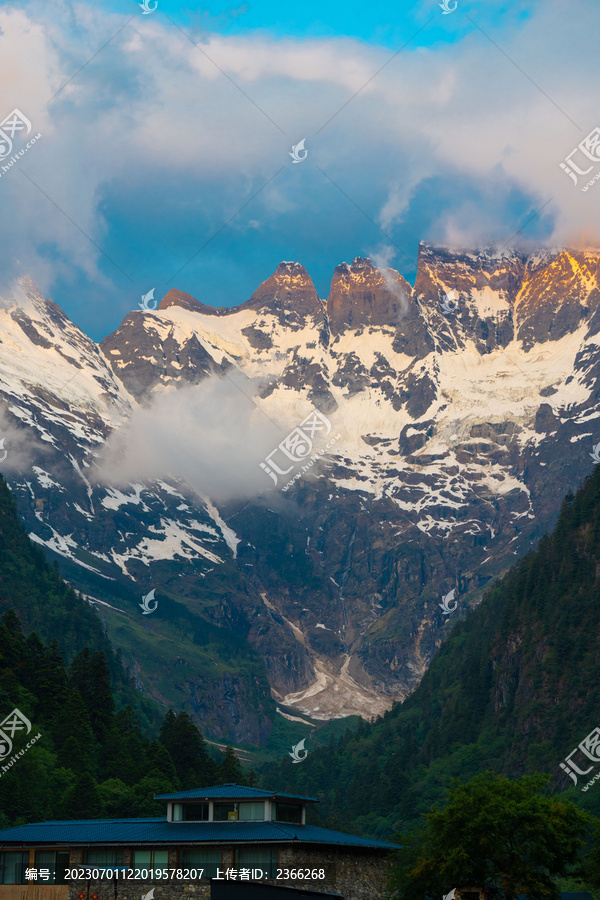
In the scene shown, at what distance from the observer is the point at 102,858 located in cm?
8412

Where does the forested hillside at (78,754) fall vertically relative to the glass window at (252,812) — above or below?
above

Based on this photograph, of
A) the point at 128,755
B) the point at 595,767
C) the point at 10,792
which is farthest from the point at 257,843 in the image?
the point at 595,767

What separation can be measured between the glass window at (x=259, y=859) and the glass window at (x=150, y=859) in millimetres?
5660

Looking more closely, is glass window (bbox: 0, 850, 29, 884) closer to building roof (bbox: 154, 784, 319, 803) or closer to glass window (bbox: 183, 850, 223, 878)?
building roof (bbox: 154, 784, 319, 803)

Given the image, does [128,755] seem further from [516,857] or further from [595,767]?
[516,857]

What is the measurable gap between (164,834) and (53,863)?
8.81 meters

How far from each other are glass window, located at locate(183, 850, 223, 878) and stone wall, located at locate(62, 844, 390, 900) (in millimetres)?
471

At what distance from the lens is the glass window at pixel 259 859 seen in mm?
81625

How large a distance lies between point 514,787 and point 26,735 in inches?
3655

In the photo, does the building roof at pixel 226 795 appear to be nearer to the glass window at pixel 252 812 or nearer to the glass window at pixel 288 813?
the glass window at pixel 252 812

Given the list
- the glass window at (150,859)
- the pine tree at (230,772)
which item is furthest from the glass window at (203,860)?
the pine tree at (230,772)

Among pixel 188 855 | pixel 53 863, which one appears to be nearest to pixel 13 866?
pixel 53 863

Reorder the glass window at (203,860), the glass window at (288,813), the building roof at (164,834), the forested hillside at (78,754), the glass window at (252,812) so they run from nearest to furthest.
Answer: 1. the glass window at (203,860)
2. the building roof at (164,834)
3. the glass window at (252,812)
4. the glass window at (288,813)
5. the forested hillside at (78,754)

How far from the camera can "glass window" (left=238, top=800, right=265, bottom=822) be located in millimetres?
88375
